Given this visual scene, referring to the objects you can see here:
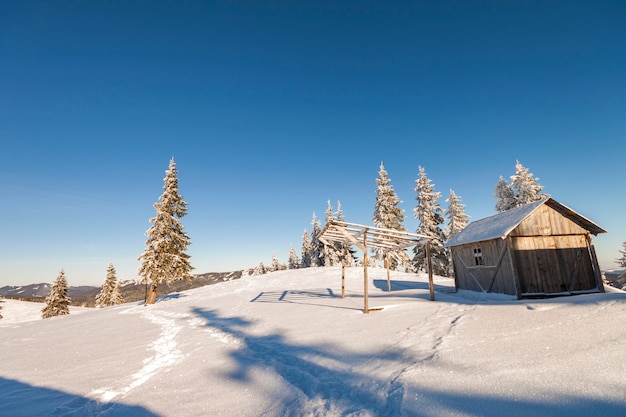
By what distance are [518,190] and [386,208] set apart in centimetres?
1405

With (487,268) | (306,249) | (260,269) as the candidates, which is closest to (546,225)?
(487,268)

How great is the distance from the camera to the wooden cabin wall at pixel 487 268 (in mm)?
14766

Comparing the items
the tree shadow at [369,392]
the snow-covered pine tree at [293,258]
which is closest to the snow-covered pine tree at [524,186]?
the tree shadow at [369,392]

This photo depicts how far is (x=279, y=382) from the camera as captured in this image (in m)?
5.96

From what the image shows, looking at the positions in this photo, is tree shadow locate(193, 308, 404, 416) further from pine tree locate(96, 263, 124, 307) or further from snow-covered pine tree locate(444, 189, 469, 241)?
pine tree locate(96, 263, 124, 307)

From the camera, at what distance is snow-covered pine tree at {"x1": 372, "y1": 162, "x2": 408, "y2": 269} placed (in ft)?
120

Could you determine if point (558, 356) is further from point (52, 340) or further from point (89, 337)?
point (52, 340)

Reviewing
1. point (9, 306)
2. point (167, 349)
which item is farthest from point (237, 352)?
point (9, 306)

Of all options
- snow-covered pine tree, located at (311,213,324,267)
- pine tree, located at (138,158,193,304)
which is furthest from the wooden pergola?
snow-covered pine tree, located at (311,213,324,267)

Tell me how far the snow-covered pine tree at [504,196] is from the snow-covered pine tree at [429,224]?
593 centimetres

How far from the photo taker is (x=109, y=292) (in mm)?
49188

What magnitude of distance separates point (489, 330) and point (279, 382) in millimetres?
5048

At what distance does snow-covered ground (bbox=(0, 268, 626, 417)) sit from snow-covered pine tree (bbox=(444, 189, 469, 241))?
2691 cm

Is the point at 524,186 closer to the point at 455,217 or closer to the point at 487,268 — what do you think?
the point at 455,217
